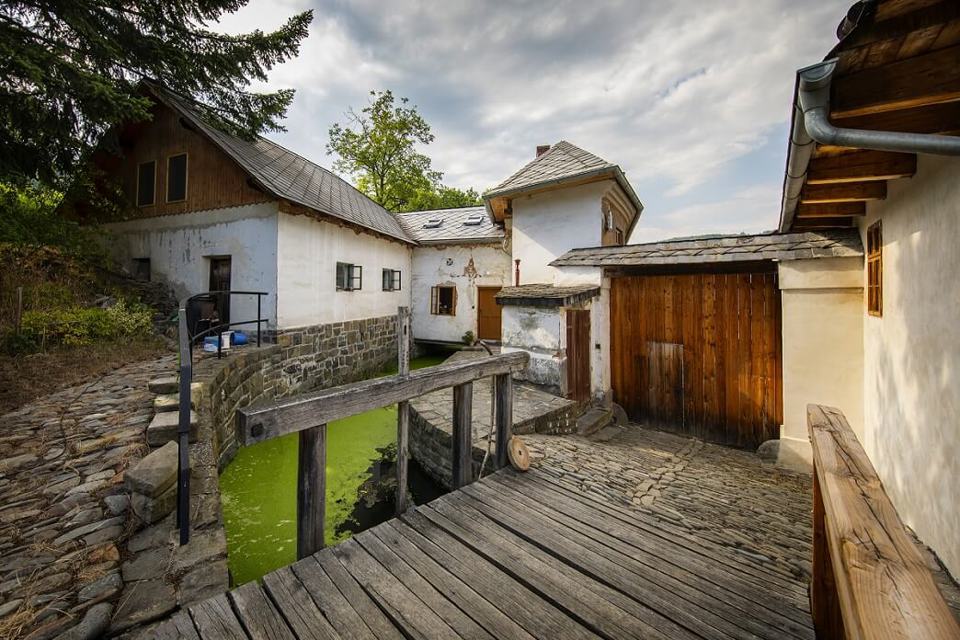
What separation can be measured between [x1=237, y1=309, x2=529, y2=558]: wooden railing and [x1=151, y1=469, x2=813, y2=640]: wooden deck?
0.23 m

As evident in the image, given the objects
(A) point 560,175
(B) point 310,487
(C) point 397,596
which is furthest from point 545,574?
(A) point 560,175

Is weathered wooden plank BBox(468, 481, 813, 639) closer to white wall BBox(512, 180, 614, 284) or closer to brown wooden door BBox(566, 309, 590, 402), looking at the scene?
brown wooden door BBox(566, 309, 590, 402)

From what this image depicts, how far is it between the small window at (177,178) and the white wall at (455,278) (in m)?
6.35

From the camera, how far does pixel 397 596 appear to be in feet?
5.70

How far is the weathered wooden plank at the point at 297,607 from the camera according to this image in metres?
1.52

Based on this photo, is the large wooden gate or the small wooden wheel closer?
the small wooden wheel

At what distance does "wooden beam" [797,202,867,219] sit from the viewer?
3729 millimetres

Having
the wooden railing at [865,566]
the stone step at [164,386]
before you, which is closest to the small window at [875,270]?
the wooden railing at [865,566]

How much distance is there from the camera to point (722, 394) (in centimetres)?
532

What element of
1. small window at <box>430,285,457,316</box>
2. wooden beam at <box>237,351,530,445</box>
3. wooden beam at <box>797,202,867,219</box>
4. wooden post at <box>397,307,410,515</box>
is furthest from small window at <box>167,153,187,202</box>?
wooden beam at <box>797,202,867,219</box>

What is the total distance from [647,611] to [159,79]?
11041mm

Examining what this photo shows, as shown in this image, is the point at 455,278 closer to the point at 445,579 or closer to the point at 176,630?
the point at 445,579

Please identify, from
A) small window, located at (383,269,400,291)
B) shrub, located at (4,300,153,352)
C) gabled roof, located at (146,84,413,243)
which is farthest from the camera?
small window, located at (383,269,400,291)

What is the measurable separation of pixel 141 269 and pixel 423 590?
1125 cm
